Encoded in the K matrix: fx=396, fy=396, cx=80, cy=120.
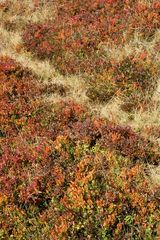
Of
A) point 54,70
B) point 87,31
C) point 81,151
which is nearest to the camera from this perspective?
point 81,151

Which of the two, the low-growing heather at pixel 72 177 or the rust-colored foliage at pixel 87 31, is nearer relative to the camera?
the low-growing heather at pixel 72 177

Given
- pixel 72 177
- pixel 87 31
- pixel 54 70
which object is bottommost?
pixel 54 70

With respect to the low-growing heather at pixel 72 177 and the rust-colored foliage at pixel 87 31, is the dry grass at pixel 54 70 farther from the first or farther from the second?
the low-growing heather at pixel 72 177

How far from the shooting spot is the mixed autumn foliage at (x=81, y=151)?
654 centimetres

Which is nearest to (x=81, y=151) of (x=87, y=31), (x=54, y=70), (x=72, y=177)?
(x=72, y=177)

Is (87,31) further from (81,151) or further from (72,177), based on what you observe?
(72,177)

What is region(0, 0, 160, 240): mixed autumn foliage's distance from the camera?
21.5 ft

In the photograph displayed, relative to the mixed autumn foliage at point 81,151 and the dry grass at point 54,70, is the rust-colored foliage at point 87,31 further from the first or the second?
the dry grass at point 54,70

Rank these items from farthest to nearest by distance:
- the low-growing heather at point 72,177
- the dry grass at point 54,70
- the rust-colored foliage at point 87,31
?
1. the rust-colored foliage at point 87,31
2. the dry grass at point 54,70
3. the low-growing heather at point 72,177

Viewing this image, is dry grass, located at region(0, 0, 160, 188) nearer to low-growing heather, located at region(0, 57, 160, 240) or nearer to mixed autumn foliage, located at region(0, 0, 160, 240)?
mixed autumn foliage, located at region(0, 0, 160, 240)

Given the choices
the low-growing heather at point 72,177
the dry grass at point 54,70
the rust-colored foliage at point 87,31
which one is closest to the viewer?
the low-growing heather at point 72,177

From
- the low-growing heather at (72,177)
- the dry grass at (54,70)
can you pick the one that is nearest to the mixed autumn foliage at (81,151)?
the low-growing heather at (72,177)

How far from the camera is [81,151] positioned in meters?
8.25

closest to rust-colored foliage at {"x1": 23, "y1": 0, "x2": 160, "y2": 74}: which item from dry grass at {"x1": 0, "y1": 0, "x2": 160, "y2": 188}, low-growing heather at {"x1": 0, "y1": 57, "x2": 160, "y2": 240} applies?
dry grass at {"x1": 0, "y1": 0, "x2": 160, "y2": 188}
